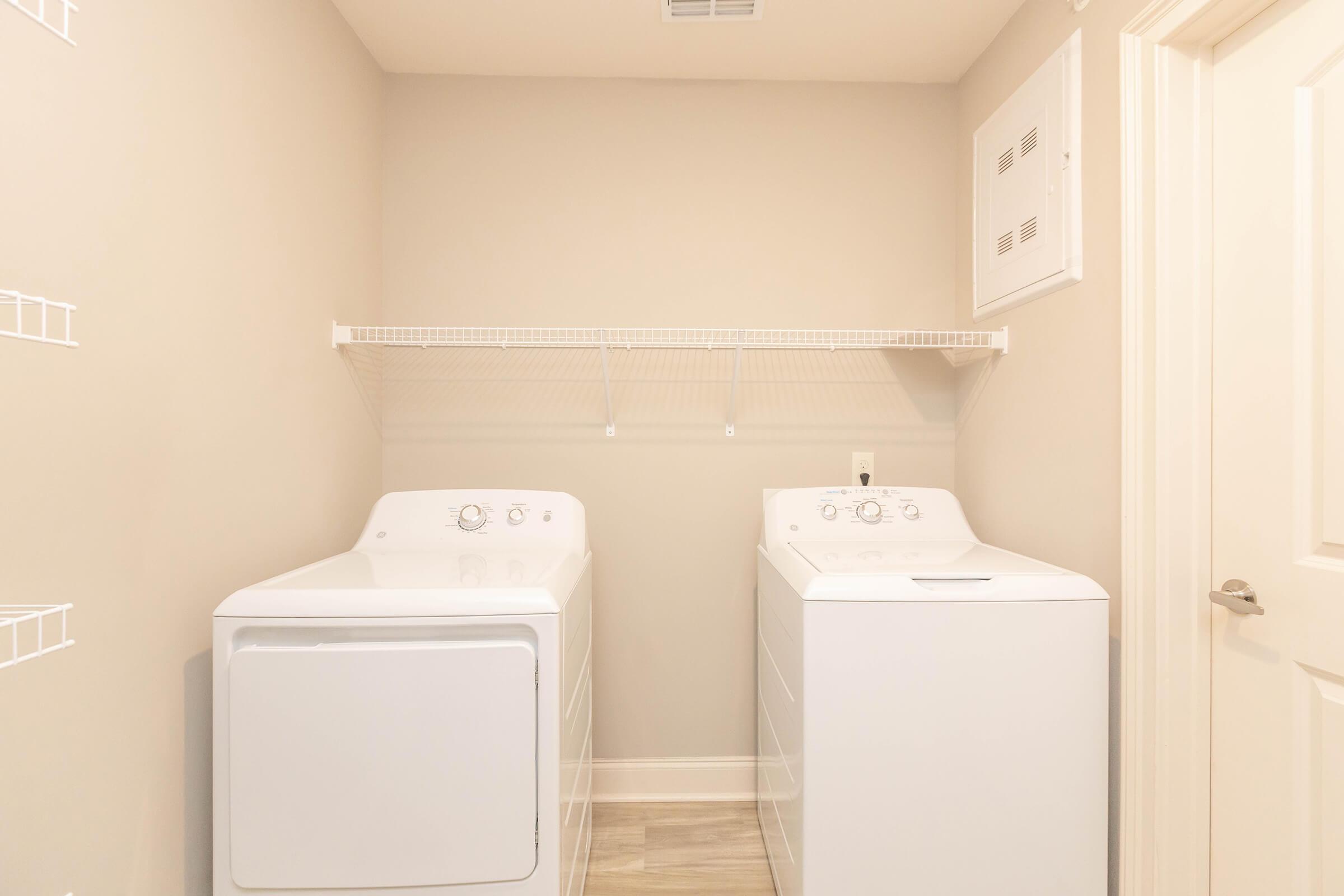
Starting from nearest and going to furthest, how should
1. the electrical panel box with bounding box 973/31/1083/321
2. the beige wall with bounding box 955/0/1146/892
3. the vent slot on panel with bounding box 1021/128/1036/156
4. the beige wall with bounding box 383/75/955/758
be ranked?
1. the beige wall with bounding box 955/0/1146/892
2. the electrical panel box with bounding box 973/31/1083/321
3. the vent slot on panel with bounding box 1021/128/1036/156
4. the beige wall with bounding box 383/75/955/758

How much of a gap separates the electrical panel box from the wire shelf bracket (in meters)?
0.17

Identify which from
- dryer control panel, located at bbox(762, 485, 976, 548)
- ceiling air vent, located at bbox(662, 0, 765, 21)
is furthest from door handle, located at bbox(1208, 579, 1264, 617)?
ceiling air vent, located at bbox(662, 0, 765, 21)

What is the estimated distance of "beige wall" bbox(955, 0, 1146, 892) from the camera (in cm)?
142

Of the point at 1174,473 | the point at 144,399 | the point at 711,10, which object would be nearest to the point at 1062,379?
the point at 1174,473

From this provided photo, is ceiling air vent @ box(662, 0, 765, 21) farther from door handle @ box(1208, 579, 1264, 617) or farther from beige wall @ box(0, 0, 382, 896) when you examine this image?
door handle @ box(1208, 579, 1264, 617)

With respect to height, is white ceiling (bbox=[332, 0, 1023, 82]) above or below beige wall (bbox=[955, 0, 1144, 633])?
above

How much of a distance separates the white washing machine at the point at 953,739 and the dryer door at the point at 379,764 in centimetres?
58

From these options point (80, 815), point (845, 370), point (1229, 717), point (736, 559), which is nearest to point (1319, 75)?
point (1229, 717)

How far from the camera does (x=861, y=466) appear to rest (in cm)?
223

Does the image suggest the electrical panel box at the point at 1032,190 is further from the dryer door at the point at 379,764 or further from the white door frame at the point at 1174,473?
the dryer door at the point at 379,764

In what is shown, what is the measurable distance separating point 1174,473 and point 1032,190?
2.73 feet

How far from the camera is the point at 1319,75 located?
3.58 feet

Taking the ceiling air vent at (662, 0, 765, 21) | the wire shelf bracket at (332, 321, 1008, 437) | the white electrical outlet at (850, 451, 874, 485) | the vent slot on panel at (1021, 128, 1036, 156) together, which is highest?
the ceiling air vent at (662, 0, 765, 21)

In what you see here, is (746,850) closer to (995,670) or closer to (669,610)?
(669,610)
